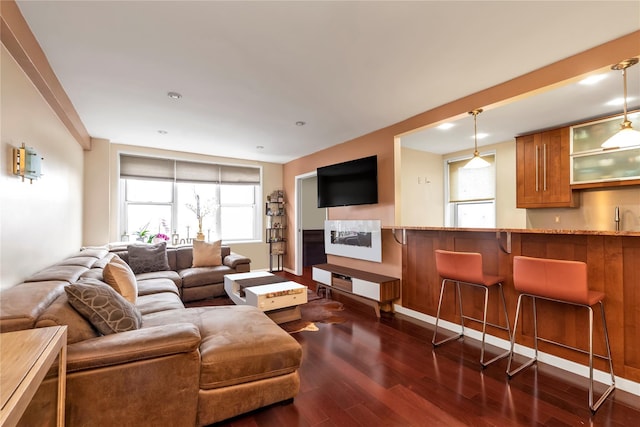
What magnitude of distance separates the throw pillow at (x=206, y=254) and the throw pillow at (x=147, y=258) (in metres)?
0.42

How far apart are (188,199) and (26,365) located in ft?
15.8

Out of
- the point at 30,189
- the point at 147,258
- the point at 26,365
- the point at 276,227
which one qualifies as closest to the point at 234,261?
the point at 147,258

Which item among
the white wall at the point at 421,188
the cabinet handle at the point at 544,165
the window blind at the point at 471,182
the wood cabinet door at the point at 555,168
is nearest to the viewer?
the wood cabinet door at the point at 555,168

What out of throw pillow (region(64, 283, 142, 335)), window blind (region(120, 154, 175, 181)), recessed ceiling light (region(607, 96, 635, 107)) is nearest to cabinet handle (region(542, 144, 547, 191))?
recessed ceiling light (region(607, 96, 635, 107))

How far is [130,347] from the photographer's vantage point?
4.58 feet

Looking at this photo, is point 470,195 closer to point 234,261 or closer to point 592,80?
point 592,80

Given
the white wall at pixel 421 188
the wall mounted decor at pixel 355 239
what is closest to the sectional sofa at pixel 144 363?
the wall mounted decor at pixel 355 239

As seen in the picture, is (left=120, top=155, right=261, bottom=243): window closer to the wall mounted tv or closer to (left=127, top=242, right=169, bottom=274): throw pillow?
(left=127, top=242, right=169, bottom=274): throw pillow

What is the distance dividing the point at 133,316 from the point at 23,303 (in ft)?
1.65

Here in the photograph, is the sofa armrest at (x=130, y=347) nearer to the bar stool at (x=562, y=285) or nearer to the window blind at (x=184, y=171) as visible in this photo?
the bar stool at (x=562, y=285)

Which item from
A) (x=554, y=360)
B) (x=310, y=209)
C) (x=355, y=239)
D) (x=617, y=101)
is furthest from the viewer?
(x=310, y=209)

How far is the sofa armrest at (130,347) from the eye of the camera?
4.31 ft

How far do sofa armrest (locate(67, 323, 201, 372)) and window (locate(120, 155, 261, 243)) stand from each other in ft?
12.8

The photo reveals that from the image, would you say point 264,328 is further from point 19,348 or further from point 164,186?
point 164,186
